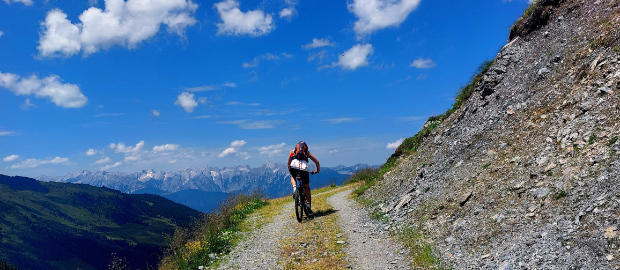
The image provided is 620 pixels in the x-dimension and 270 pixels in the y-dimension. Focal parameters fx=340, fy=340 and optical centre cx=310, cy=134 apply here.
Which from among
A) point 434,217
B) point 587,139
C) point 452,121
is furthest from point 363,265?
point 452,121

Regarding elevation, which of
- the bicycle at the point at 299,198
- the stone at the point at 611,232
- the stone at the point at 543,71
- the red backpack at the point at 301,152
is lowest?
the stone at the point at 611,232

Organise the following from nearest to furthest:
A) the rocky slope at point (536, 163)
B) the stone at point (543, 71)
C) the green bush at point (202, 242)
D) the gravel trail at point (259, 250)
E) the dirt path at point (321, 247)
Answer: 1. the rocky slope at point (536, 163)
2. the dirt path at point (321, 247)
3. the gravel trail at point (259, 250)
4. the green bush at point (202, 242)
5. the stone at point (543, 71)

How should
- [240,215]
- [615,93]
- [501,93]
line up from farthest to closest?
[240,215], [501,93], [615,93]

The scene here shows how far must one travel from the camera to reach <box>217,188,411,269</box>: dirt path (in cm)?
823

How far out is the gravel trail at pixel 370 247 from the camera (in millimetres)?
7875

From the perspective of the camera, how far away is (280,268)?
8203mm

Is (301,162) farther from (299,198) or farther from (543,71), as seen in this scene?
(543,71)

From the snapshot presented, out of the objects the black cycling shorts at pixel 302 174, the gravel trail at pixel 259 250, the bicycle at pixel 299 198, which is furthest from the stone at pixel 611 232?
the black cycling shorts at pixel 302 174

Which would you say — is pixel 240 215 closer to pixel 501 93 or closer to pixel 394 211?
pixel 394 211

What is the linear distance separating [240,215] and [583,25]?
55.6 ft

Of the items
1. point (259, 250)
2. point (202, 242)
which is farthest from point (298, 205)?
point (202, 242)

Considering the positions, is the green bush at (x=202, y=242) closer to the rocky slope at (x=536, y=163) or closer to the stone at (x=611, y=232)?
the rocky slope at (x=536, y=163)

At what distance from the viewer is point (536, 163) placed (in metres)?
8.67

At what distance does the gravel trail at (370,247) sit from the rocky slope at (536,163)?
0.86m
